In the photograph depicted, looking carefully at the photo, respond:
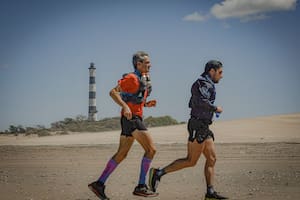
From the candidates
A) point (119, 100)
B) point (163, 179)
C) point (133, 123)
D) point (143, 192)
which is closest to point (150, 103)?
point (133, 123)

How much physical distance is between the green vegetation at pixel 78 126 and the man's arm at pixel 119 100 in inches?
1032

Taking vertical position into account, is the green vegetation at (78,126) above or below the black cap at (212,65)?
below

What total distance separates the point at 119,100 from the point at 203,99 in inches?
43.9

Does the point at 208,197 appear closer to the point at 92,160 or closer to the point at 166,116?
the point at 92,160

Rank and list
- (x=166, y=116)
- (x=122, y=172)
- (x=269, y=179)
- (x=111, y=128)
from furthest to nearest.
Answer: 1. (x=166, y=116)
2. (x=111, y=128)
3. (x=122, y=172)
4. (x=269, y=179)

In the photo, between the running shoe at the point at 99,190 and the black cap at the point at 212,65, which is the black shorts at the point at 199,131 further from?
the running shoe at the point at 99,190

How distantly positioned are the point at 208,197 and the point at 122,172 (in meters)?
4.27

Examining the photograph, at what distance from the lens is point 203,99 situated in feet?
23.3

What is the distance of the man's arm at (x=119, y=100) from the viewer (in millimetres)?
6926

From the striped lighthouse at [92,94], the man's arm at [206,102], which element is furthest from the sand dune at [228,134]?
the striped lighthouse at [92,94]

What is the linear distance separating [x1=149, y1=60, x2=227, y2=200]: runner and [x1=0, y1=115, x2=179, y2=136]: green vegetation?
26299 mm

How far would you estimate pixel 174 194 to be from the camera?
26.4ft

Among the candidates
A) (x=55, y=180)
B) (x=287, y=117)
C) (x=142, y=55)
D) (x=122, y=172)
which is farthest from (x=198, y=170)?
(x=287, y=117)

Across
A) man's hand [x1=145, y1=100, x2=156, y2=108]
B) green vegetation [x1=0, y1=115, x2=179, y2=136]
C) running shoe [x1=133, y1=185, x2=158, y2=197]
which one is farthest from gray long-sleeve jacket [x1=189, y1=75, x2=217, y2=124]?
green vegetation [x1=0, y1=115, x2=179, y2=136]
